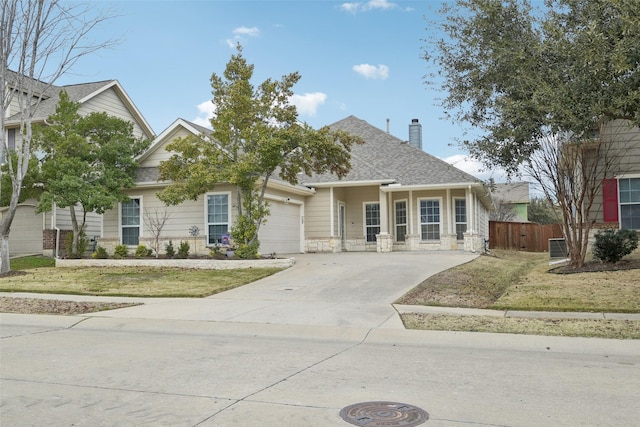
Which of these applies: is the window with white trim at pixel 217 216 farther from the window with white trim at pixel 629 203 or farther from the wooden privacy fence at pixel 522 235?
the wooden privacy fence at pixel 522 235

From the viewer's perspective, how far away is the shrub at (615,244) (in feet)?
51.3

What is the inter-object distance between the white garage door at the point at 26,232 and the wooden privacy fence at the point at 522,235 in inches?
929

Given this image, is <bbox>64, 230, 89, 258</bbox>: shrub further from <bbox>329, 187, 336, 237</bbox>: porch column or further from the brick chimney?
the brick chimney

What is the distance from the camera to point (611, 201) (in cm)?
1864

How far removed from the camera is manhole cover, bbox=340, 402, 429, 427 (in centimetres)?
455

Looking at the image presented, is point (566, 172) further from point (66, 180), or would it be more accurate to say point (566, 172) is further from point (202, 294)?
point (66, 180)

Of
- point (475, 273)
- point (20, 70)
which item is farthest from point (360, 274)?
point (20, 70)

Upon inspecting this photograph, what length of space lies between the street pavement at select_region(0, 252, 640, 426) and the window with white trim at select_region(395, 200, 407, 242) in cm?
1460

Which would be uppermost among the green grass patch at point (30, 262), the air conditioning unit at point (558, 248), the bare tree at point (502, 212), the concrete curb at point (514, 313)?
the bare tree at point (502, 212)

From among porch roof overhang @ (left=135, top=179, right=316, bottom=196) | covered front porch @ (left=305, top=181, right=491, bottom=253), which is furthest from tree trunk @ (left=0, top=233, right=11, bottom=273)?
covered front porch @ (left=305, top=181, right=491, bottom=253)

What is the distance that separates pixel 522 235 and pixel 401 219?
10.7 m

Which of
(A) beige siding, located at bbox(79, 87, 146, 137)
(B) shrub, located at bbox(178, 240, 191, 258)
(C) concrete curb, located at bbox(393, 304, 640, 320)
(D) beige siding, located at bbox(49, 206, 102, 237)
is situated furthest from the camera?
(A) beige siding, located at bbox(79, 87, 146, 137)

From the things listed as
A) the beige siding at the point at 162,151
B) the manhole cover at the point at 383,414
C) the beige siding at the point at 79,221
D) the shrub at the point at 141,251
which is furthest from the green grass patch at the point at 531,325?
the beige siding at the point at 79,221

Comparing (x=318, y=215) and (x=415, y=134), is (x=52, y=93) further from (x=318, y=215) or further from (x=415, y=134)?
(x=415, y=134)
